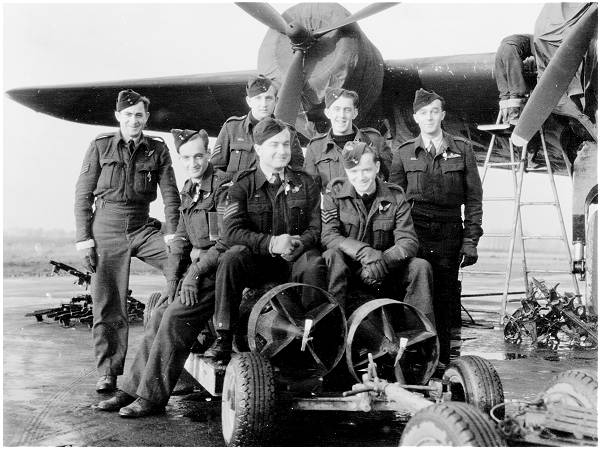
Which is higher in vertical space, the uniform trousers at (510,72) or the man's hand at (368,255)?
the uniform trousers at (510,72)

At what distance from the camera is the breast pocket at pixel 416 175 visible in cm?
459

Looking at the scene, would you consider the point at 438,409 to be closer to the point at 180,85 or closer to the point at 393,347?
the point at 393,347

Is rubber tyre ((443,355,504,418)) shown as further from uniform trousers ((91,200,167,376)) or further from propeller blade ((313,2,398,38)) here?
propeller blade ((313,2,398,38))

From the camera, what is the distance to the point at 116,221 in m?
4.79

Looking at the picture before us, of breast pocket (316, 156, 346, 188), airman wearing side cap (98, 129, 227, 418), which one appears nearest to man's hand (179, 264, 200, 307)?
airman wearing side cap (98, 129, 227, 418)

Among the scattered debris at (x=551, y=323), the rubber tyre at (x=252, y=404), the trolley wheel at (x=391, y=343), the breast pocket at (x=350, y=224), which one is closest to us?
the rubber tyre at (x=252, y=404)

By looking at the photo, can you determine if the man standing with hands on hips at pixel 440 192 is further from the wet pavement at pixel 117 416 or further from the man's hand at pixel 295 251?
the man's hand at pixel 295 251

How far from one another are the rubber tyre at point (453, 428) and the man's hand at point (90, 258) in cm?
312

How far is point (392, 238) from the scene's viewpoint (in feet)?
12.5

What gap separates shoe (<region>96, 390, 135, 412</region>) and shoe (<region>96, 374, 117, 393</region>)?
1.74ft

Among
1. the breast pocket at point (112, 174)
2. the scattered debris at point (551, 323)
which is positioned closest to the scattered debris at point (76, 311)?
the breast pocket at point (112, 174)

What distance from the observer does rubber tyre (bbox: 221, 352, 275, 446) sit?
Result: 300 centimetres

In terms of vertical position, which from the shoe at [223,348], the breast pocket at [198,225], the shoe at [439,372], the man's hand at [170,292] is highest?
the breast pocket at [198,225]

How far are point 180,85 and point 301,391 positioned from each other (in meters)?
8.15
